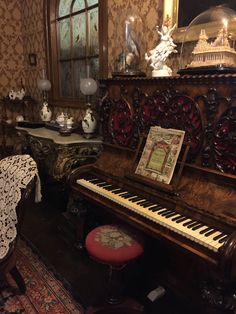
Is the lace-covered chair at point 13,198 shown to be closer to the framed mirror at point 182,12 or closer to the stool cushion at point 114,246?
the stool cushion at point 114,246

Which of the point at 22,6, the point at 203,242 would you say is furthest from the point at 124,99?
the point at 22,6

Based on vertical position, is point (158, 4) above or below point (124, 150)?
above

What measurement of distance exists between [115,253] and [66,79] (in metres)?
3.07

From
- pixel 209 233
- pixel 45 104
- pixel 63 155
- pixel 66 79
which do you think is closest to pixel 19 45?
pixel 66 79

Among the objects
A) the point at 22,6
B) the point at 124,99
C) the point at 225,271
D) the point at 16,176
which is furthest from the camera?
the point at 22,6

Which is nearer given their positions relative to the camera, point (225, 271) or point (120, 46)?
point (225, 271)

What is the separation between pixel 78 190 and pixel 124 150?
44 cm

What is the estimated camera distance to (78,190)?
Answer: 207 cm

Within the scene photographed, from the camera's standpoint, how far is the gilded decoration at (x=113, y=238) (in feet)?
5.30

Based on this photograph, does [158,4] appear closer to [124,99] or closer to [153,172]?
[124,99]

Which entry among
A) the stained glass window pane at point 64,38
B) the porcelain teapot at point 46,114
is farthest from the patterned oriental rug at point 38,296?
the stained glass window pane at point 64,38

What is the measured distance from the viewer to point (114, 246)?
1.59 m

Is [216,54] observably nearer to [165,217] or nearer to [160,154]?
[160,154]

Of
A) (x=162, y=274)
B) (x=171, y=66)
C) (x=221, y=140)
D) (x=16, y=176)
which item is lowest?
(x=162, y=274)
